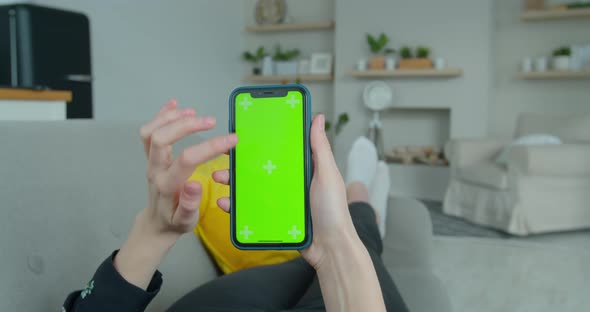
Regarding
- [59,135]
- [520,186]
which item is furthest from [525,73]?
[59,135]

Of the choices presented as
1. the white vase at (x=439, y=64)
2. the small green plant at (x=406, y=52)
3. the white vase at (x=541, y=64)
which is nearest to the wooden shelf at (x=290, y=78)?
the small green plant at (x=406, y=52)

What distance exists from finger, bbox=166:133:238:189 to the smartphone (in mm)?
72

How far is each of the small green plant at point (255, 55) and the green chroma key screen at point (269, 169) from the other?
15.7 ft

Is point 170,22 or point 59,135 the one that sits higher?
point 170,22

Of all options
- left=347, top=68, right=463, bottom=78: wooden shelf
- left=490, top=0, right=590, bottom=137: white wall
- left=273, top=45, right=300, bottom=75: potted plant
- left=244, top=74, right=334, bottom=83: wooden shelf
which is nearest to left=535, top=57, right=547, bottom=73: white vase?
left=490, top=0, right=590, bottom=137: white wall

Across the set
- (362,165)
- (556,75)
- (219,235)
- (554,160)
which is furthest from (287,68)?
(219,235)

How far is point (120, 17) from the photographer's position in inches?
148

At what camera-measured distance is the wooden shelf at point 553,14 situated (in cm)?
426

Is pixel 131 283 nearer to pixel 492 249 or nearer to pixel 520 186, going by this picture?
pixel 492 249

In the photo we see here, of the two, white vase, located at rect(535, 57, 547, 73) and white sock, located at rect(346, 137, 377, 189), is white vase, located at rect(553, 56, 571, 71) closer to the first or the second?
white vase, located at rect(535, 57, 547, 73)

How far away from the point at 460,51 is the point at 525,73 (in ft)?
1.84

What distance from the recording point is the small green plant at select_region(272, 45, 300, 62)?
17.4 feet

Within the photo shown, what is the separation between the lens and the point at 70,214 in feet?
2.67

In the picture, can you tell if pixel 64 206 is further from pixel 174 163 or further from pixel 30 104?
pixel 30 104
